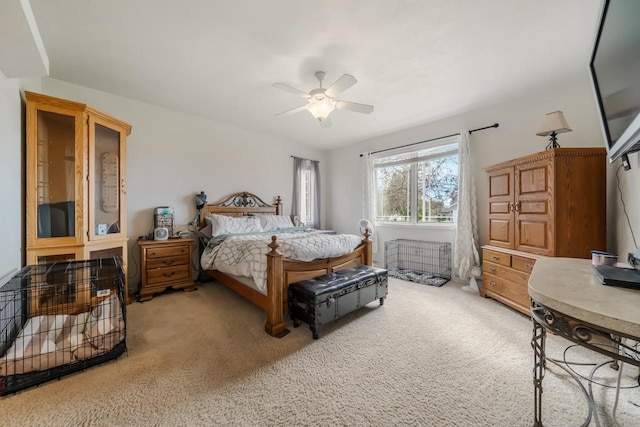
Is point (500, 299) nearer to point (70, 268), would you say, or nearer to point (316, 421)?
point (316, 421)

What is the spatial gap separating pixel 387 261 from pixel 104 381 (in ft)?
13.5

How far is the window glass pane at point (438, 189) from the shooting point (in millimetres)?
3947

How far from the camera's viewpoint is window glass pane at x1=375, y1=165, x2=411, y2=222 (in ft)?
15.0

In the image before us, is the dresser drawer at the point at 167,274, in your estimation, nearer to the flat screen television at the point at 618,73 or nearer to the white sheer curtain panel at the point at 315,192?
the white sheer curtain panel at the point at 315,192

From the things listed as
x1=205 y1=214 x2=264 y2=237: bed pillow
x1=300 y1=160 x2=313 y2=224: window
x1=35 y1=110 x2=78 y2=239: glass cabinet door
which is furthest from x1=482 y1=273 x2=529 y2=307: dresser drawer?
x1=35 y1=110 x2=78 y2=239: glass cabinet door

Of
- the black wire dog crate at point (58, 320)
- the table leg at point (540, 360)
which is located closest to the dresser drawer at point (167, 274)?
the black wire dog crate at point (58, 320)

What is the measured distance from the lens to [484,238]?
3.53 m

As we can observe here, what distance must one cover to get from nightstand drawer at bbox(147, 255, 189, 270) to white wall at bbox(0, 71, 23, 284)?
43.6 inches

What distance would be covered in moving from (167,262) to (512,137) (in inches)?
192

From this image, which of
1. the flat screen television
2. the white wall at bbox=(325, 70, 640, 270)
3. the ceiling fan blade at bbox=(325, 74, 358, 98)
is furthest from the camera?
the white wall at bbox=(325, 70, 640, 270)

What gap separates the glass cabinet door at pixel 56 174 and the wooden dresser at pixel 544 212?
4581mm

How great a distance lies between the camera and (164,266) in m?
3.19

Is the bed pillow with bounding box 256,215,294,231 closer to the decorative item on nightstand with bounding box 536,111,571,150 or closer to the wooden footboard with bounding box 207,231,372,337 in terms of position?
the wooden footboard with bounding box 207,231,372,337

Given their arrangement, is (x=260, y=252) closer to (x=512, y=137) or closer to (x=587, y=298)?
(x=587, y=298)
